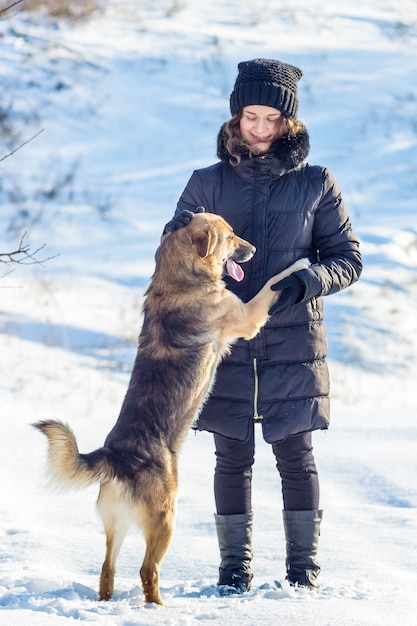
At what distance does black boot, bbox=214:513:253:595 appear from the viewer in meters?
3.63

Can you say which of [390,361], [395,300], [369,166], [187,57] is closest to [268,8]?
[187,57]

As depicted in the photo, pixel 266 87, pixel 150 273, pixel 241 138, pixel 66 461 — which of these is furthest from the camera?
pixel 150 273

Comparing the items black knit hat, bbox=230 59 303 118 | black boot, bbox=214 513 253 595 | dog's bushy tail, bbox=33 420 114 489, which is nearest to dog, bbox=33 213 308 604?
dog's bushy tail, bbox=33 420 114 489

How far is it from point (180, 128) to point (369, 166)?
3.73 metres

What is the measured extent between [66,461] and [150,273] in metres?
8.10

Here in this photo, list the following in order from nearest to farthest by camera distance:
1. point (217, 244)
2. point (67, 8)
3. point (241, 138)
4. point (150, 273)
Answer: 1. point (241, 138)
2. point (217, 244)
3. point (150, 273)
4. point (67, 8)

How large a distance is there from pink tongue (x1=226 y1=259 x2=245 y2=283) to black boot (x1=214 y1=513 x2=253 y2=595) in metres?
1.04

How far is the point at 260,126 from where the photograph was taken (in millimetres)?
3654

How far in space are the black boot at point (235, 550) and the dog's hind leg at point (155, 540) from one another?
1.20 feet

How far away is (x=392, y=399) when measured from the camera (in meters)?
8.27

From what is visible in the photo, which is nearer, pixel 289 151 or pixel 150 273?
pixel 289 151

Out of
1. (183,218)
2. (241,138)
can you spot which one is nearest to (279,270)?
(183,218)

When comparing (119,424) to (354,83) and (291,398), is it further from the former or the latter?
(354,83)

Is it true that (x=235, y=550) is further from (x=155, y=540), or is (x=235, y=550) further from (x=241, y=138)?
(x=241, y=138)
